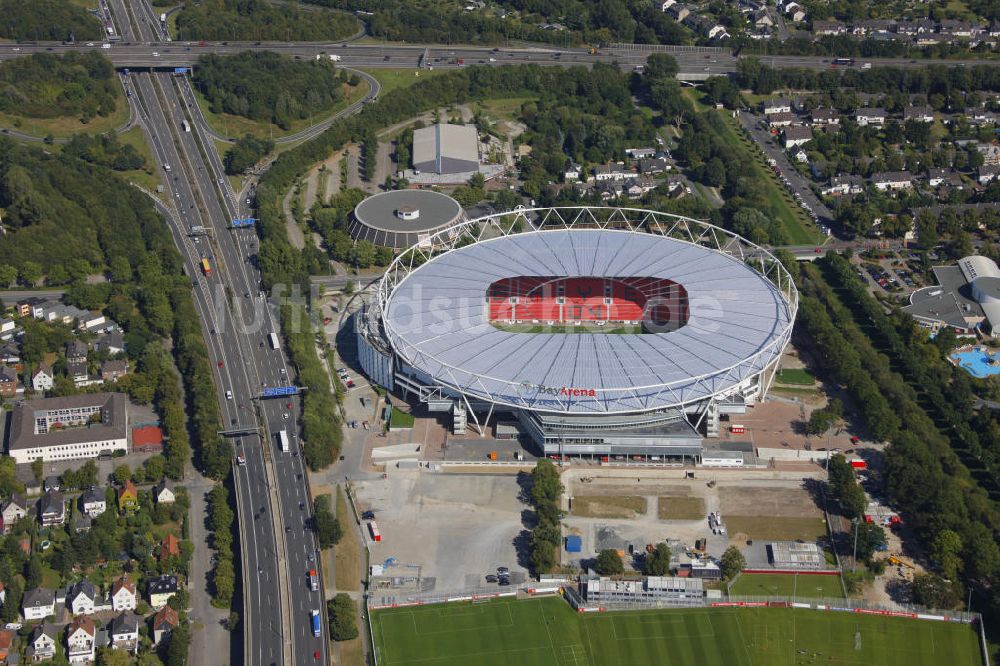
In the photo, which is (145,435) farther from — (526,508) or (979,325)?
(979,325)

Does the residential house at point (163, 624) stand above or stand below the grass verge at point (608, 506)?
below

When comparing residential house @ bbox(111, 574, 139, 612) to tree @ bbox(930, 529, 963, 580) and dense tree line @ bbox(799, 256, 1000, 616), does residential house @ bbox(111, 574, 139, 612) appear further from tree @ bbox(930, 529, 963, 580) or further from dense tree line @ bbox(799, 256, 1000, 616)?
tree @ bbox(930, 529, 963, 580)

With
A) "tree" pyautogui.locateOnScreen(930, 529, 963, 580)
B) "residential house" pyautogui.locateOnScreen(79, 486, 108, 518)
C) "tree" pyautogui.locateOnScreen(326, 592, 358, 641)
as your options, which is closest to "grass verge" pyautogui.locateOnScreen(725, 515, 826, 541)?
"tree" pyautogui.locateOnScreen(930, 529, 963, 580)

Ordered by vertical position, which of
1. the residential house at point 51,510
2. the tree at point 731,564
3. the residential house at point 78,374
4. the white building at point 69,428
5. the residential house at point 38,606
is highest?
the residential house at point 78,374

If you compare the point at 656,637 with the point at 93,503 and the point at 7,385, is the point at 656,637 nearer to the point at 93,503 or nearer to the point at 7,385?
the point at 93,503

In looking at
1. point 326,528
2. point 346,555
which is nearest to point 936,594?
point 346,555

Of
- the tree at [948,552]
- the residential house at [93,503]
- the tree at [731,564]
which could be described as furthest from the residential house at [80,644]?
the tree at [948,552]

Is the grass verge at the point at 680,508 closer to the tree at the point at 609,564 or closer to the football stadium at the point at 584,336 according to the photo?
the football stadium at the point at 584,336
